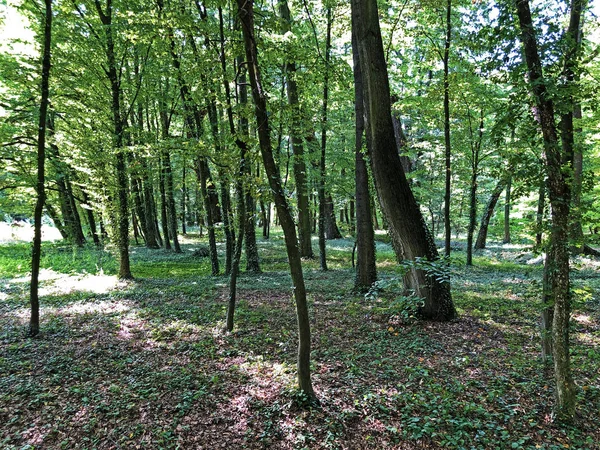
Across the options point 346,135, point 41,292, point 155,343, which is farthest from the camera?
point 346,135

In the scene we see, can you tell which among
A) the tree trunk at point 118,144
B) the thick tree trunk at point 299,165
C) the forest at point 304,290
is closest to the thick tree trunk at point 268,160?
the forest at point 304,290

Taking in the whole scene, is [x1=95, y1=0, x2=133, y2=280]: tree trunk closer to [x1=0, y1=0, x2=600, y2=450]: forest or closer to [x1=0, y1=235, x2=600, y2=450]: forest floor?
[x1=0, y1=0, x2=600, y2=450]: forest

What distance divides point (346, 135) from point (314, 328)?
1343cm

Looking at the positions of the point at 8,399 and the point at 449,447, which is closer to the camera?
the point at 449,447

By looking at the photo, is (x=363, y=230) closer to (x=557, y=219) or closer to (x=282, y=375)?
(x=282, y=375)

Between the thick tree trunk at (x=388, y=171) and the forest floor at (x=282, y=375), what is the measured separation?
1.74 ft

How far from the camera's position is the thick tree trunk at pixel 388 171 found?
5.71 metres

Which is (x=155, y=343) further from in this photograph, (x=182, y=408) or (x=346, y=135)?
(x=346, y=135)

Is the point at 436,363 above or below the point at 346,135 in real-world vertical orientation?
below

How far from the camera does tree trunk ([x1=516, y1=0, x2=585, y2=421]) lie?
9.96 ft

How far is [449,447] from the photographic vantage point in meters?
3.13

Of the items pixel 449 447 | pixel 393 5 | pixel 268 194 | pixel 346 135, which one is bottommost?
pixel 449 447

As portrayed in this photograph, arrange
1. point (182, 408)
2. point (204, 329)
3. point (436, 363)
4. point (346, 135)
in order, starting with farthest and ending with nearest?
point (346, 135), point (204, 329), point (436, 363), point (182, 408)

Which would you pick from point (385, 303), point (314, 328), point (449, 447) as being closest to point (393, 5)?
point (385, 303)
